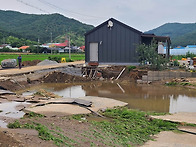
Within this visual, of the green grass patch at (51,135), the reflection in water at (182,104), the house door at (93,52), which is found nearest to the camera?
the green grass patch at (51,135)

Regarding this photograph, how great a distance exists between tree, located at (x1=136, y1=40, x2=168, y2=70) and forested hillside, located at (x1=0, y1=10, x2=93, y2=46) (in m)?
101

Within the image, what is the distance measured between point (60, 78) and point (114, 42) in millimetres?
7734

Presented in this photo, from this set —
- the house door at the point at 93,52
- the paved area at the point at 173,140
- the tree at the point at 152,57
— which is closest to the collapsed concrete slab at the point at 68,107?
the paved area at the point at 173,140

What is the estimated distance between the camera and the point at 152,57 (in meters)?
24.0

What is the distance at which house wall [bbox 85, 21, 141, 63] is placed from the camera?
26938mm

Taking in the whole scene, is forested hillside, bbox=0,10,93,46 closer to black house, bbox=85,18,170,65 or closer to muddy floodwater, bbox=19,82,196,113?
black house, bbox=85,18,170,65

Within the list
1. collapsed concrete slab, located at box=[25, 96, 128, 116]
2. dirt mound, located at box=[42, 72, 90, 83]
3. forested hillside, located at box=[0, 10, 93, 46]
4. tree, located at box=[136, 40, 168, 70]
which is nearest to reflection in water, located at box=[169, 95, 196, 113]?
collapsed concrete slab, located at box=[25, 96, 128, 116]

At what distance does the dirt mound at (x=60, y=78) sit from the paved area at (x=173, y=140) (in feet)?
52.9

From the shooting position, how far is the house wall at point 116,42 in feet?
88.4

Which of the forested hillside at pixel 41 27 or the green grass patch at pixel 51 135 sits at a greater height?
the forested hillside at pixel 41 27

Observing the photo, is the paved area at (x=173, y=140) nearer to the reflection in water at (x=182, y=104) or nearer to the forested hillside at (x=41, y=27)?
the reflection in water at (x=182, y=104)

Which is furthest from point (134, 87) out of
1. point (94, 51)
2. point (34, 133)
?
point (34, 133)

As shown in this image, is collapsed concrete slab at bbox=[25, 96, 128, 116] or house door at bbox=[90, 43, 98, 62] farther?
house door at bbox=[90, 43, 98, 62]

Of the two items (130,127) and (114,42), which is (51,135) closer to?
(130,127)
